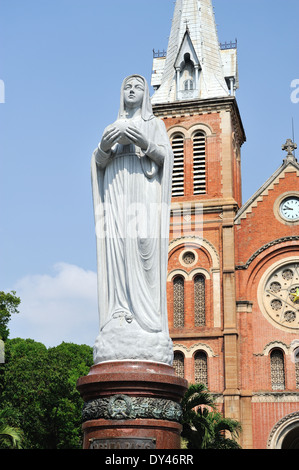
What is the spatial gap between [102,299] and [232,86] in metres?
33.6

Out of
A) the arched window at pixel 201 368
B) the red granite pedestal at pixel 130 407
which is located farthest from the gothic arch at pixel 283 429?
the red granite pedestal at pixel 130 407

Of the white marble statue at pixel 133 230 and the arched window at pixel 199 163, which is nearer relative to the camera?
the white marble statue at pixel 133 230

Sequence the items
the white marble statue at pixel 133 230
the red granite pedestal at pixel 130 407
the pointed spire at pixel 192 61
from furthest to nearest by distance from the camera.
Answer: the pointed spire at pixel 192 61 < the white marble statue at pixel 133 230 < the red granite pedestal at pixel 130 407

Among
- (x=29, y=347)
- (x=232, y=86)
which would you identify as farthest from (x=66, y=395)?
(x=232, y=86)

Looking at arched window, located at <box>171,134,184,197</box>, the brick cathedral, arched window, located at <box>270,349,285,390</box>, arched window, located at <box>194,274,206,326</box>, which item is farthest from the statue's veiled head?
arched window, located at <box>171,134,184,197</box>

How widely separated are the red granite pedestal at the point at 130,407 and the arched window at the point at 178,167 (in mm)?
28531

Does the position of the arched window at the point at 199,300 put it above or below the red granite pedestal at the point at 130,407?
Result: above

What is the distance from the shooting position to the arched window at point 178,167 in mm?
36000

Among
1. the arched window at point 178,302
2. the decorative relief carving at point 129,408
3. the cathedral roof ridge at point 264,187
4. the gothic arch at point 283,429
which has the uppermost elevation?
the cathedral roof ridge at point 264,187

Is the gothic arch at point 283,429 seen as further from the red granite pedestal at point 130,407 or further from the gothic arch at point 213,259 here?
the red granite pedestal at point 130,407

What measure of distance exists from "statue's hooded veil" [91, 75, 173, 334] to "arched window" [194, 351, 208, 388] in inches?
990

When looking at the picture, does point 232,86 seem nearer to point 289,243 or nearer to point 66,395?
point 289,243

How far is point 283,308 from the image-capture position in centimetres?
3306
